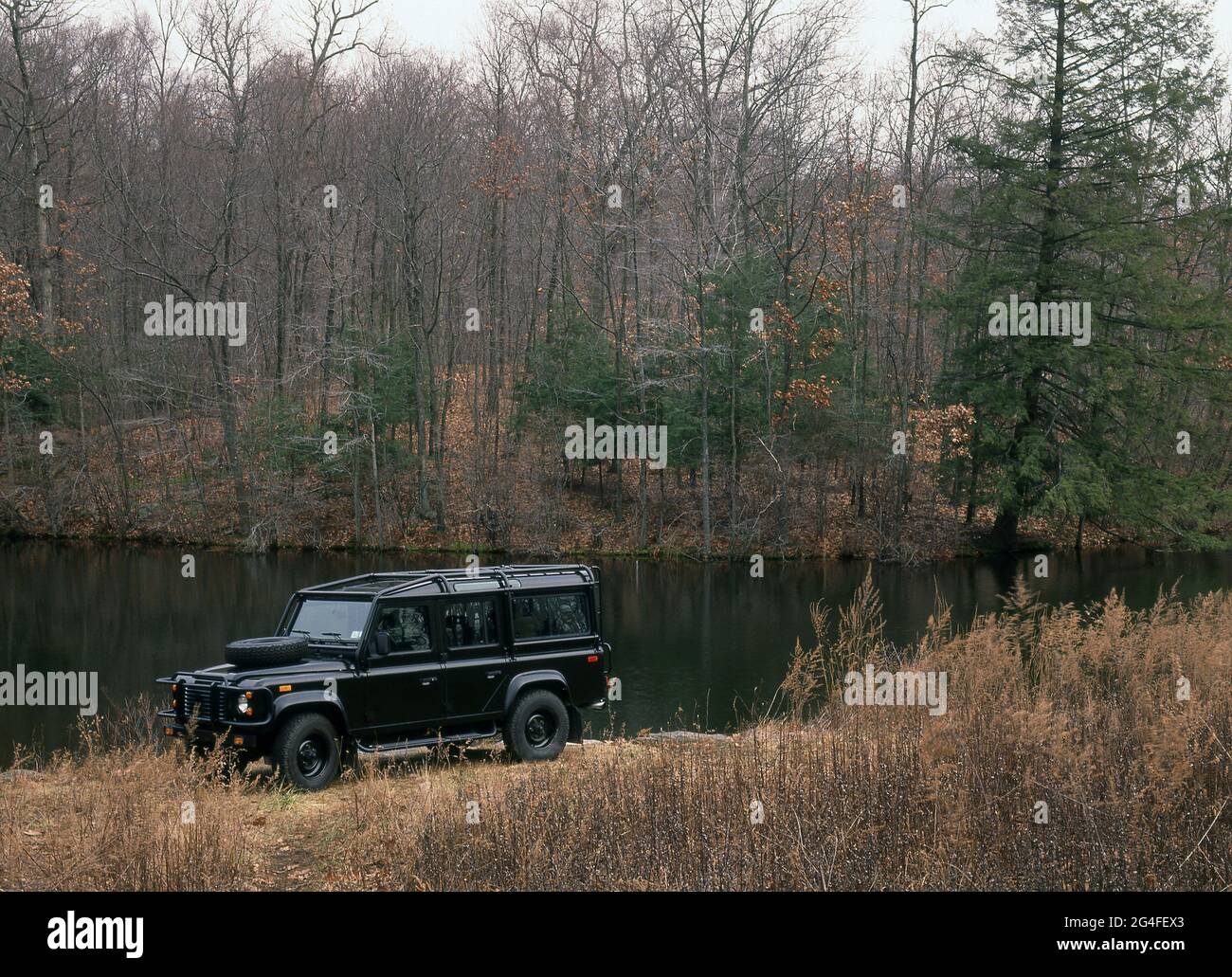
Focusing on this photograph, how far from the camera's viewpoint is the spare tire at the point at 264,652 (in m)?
11.8

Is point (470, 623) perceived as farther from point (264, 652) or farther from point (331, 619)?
point (264, 652)

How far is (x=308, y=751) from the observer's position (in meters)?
11.7

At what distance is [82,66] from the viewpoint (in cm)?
4684

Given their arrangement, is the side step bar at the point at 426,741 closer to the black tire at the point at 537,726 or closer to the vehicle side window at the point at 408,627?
the black tire at the point at 537,726

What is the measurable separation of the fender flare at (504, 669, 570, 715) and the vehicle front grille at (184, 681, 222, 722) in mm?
3241

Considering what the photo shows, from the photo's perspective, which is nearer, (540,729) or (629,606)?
(540,729)

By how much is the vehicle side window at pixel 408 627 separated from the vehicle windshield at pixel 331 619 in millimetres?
247

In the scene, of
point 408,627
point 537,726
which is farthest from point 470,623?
point 537,726

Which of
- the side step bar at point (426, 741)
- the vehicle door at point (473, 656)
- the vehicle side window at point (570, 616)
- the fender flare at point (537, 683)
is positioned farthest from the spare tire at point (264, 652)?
the vehicle side window at point (570, 616)

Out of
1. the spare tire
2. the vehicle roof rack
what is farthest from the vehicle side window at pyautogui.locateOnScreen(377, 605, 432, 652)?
the spare tire

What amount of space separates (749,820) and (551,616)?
5.82 meters

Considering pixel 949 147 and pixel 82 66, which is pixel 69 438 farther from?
pixel 949 147
